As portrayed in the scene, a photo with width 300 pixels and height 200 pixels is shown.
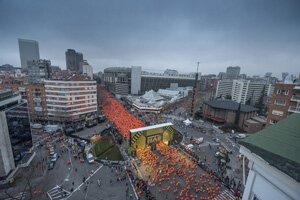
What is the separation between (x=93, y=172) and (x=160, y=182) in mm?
10964

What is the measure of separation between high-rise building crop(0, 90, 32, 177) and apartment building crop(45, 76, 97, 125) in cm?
1618

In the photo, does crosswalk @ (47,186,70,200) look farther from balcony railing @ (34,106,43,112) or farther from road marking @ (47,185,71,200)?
balcony railing @ (34,106,43,112)

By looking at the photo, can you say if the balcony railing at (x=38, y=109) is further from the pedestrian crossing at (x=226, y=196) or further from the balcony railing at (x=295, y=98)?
the balcony railing at (x=295, y=98)

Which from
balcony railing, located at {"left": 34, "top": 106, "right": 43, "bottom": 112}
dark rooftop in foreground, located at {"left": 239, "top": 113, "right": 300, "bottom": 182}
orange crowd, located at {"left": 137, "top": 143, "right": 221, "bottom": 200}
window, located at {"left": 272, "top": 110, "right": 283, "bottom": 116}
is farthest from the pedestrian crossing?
balcony railing, located at {"left": 34, "top": 106, "right": 43, "bottom": 112}

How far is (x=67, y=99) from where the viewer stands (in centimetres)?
3975

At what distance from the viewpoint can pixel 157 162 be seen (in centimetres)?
2516

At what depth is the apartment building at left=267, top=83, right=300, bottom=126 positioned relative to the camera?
2420 centimetres

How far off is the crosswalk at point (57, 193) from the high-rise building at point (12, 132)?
753cm

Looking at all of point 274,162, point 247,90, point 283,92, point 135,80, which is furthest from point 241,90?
point 274,162

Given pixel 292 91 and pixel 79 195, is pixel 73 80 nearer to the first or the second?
pixel 79 195

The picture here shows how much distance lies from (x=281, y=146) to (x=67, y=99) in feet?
149

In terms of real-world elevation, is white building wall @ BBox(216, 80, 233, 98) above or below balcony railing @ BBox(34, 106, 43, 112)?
above

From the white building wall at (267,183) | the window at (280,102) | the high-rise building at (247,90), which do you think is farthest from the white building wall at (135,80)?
the white building wall at (267,183)

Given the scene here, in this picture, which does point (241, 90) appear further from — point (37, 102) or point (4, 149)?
point (4, 149)
